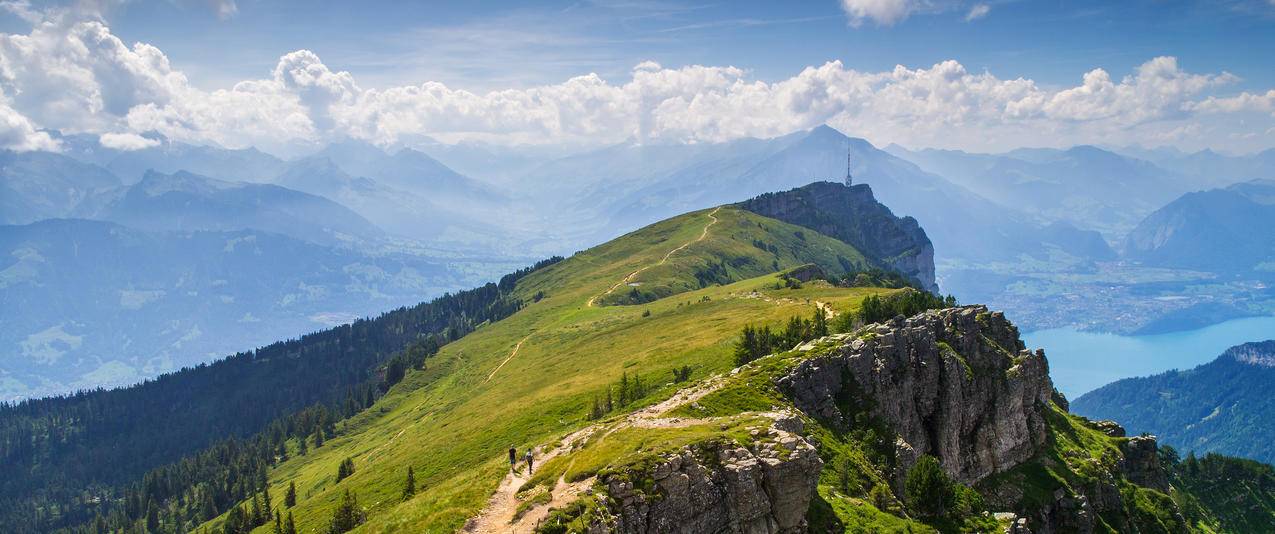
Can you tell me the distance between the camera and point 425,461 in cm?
10938

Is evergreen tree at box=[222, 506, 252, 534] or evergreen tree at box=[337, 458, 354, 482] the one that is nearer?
evergreen tree at box=[222, 506, 252, 534]

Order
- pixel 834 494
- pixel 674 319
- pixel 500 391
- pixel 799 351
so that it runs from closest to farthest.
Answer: pixel 834 494, pixel 799 351, pixel 500 391, pixel 674 319

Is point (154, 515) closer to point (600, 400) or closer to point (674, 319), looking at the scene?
point (674, 319)

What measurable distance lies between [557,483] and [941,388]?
159ft

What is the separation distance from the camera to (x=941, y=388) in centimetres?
7544

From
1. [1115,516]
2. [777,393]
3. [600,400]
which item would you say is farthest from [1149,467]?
[600,400]

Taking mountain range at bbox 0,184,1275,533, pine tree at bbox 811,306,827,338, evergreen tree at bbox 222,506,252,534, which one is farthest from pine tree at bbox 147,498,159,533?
pine tree at bbox 811,306,827,338

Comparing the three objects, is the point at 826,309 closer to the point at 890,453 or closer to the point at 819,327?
the point at 819,327

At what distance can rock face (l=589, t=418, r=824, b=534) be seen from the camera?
1644 inches

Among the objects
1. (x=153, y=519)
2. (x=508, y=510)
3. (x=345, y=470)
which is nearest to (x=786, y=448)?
(x=508, y=510)

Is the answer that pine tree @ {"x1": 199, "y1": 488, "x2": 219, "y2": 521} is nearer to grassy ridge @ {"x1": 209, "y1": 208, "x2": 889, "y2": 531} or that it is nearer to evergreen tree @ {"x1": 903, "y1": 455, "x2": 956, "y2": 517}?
grassy ridge @ {"x1": 209, "y1": 208, "x2": 889, "y2": 531}

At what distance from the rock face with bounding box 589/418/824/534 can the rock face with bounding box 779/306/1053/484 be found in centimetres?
1829

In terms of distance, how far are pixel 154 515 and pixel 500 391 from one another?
384 ft

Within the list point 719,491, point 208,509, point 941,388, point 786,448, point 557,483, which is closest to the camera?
point 719,491
